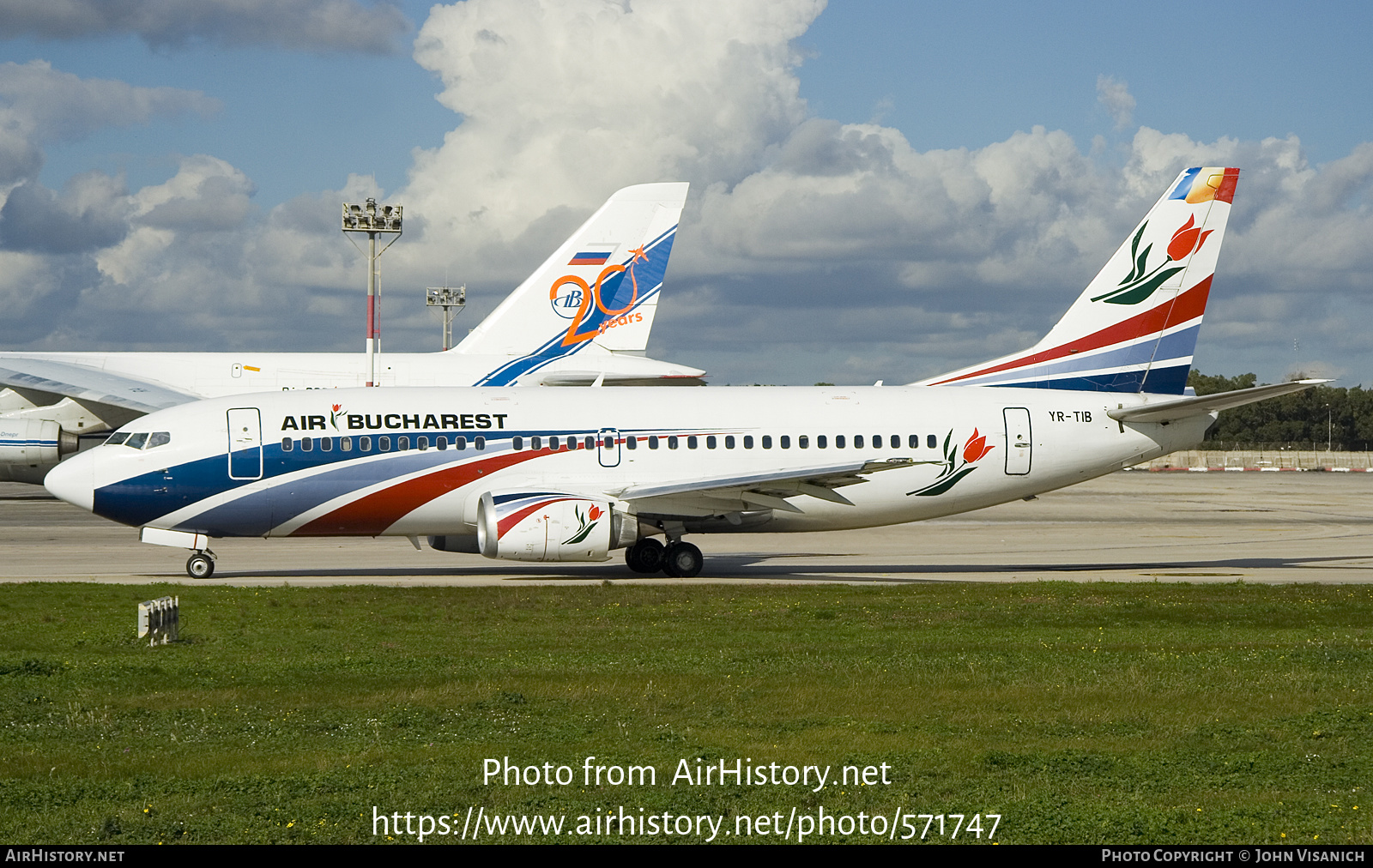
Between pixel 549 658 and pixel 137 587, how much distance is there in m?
11.0

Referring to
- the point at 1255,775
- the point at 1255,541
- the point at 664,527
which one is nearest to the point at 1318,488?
the point at 1255,541

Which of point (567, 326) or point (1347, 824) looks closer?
point (1347, 824)

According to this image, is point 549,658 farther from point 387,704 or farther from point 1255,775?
point 1255,775

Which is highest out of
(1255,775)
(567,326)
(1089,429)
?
(567,326)

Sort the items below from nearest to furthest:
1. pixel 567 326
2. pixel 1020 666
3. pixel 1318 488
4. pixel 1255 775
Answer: pixel 1255 775 < pixel 1020 666 < pixel 567 326 < pixel 1318 488

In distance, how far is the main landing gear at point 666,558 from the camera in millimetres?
27578

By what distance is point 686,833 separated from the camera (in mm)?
8609

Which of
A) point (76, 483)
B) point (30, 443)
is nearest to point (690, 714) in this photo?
point (76, 483)

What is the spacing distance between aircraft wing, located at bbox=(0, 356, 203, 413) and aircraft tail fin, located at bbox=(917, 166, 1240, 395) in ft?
90.3

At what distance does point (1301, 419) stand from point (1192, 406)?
146m

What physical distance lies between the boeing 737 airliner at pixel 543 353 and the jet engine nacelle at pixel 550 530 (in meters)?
17.0

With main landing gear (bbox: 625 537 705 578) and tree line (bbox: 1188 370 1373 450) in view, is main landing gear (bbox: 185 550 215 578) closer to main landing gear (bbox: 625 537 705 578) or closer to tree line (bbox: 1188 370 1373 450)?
main landing gear (bbox: 625 537 705 578)

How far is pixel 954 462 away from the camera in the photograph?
2839 cm

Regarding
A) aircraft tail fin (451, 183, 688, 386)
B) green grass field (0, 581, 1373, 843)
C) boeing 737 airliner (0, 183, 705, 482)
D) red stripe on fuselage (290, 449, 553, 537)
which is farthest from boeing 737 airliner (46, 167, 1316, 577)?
aircraft tail fin (451, 183, 688, 386)
